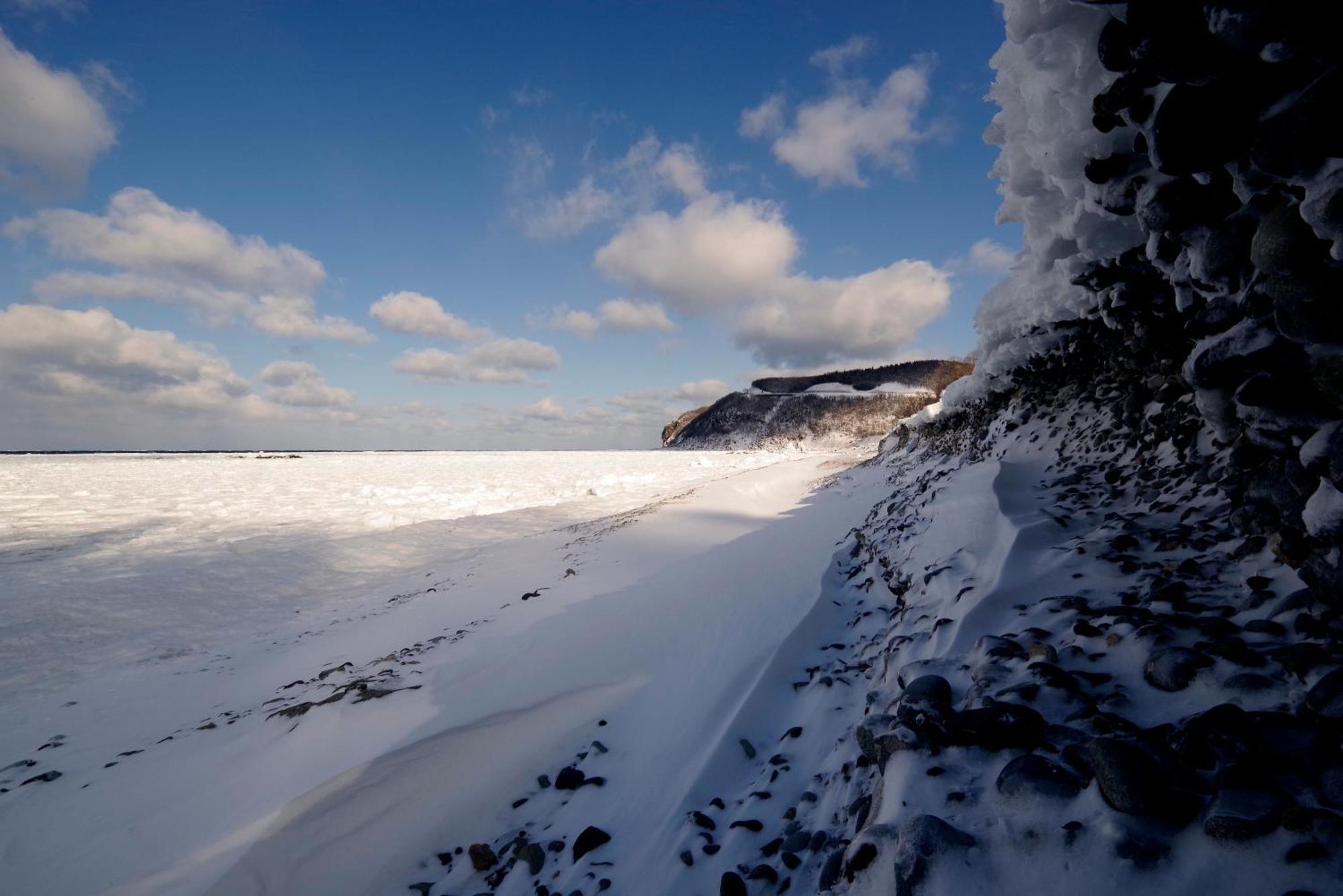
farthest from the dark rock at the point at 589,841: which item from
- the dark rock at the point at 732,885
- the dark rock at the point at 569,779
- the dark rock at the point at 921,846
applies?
the dark rock at the point at 921,846

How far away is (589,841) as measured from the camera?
207 cm

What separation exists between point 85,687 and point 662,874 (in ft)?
19.6

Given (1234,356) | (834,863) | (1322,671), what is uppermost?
(1234,356)

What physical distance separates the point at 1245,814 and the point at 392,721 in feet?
11.7

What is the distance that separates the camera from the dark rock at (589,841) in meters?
2.05

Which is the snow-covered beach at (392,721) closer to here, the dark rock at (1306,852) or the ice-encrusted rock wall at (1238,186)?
the dark rock at (1306,852)

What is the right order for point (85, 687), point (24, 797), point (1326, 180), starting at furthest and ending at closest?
point (85, 687) < point (24, 797) < point (1326, 180)

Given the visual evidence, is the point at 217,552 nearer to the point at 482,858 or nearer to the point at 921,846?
the point at 482,858

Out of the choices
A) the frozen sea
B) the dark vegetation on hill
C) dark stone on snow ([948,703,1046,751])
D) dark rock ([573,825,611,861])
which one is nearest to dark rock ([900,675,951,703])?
dark stone on snow ([948,703,1046,751])

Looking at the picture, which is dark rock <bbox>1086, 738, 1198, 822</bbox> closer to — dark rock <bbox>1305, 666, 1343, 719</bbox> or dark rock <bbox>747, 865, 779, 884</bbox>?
dark rock <bbox>1305, 666, 1343, 719</bbox>

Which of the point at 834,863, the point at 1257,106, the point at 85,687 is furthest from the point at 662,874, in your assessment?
the point at 85,687

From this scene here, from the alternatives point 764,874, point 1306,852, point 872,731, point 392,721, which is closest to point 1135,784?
point 1306,852

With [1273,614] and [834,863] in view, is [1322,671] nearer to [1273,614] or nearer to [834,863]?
[1273,614]

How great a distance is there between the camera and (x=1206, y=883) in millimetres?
1051
